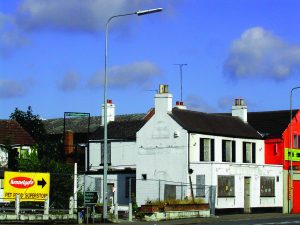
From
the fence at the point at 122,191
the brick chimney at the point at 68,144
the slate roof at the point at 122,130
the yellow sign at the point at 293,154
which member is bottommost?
the fence at the point at 122,191

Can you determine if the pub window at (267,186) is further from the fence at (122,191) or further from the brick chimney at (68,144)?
the brick chimney at (68,144)

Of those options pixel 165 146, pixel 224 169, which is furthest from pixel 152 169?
pixel 224 169

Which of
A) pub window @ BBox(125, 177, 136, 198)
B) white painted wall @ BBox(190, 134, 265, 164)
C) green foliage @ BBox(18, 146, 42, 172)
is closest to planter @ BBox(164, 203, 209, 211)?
white painted wall @ BBox(190, 134, 265, 164)

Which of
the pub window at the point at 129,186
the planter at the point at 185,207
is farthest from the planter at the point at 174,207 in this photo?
the pub window at the point at 129,186

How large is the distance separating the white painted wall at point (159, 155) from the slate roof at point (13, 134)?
614 inches

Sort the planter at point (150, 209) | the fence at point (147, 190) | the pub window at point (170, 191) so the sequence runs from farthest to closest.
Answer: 1. the pub window at point (170, 191)
2. the fence at point (147, 190)
3. the planter at point (150, 209)

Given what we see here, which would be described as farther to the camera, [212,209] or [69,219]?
[212,209]

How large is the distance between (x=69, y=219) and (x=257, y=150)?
25.3 metres

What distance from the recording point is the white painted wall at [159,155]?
53.2 m

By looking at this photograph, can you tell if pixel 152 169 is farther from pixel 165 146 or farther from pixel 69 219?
pixel 69 219

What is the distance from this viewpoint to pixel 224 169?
52906 millimetres

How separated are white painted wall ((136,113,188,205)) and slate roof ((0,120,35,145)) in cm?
1560

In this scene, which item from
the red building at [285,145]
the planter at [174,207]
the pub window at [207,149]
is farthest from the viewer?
the red building at [285,145]

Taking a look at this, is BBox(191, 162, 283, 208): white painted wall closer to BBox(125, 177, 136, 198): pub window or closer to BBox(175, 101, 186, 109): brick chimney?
BBox(125, 177, 136, 198): pub window
